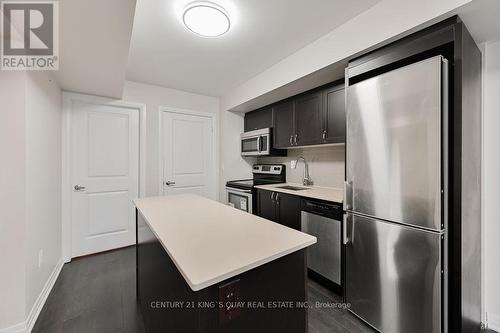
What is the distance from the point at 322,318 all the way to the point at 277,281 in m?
1.12

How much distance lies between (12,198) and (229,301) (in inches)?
70.8

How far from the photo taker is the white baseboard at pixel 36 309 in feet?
5.04

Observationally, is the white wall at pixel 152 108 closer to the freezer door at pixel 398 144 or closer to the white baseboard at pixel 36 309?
the white baseboard at pixel 36 309

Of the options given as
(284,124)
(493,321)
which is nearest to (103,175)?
(284,124)

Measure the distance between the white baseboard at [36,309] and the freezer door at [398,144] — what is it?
261 centimetres

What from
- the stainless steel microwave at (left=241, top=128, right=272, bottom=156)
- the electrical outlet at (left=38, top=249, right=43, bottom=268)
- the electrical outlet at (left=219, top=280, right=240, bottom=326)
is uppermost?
the stainless steel microwave at (left=241, top=128, right=272, bottom=156)

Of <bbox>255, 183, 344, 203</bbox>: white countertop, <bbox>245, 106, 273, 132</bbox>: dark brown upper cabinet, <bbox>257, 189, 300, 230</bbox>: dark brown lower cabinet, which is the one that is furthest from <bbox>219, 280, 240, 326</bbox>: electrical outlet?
<bbox>245, 106, 273, 132</bbox>: dark brown upper cabinet

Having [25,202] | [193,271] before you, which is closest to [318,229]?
[193,271]

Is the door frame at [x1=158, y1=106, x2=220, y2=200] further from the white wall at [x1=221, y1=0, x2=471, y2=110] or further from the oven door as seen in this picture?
the white wall at [x1=221, y1=0, x2=471, y2=110]

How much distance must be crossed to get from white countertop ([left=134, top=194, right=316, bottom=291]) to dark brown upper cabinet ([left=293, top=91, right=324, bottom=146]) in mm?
1530

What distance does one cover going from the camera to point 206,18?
5.49 feet

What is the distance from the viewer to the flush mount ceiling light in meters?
1.58

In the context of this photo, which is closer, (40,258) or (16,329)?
(16,329)

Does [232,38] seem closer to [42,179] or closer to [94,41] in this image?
[94,41]
